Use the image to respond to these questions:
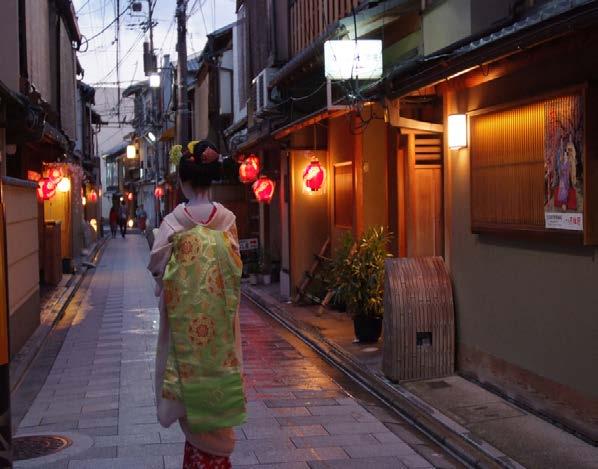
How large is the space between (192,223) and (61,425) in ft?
15.2

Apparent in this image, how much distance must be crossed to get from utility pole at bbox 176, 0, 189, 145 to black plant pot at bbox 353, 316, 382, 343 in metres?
15.7

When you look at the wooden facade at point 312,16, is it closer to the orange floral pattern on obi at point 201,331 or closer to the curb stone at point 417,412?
the curb stone at point 417,412

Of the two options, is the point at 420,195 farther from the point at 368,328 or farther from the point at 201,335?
the point at 201,335

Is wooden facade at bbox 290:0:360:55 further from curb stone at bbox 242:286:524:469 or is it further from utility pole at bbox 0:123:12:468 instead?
utility pole at bbox 0:123:12:468

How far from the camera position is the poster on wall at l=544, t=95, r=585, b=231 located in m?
7.96

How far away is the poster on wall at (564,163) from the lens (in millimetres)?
7961

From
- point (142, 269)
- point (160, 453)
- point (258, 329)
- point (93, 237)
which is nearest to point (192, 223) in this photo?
point (160, 453)

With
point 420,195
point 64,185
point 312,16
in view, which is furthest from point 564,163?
point 64,185

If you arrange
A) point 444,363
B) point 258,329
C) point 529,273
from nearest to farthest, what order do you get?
point 529,273
point 444,363
point 258,329

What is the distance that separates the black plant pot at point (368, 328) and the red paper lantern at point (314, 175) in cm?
517

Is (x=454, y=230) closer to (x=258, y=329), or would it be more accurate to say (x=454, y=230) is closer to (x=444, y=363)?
(x=444, y=363)

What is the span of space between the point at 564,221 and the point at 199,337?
451 centimetres

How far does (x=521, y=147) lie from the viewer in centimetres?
923

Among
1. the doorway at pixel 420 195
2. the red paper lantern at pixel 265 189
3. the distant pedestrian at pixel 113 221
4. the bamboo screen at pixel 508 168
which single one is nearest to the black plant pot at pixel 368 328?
the doorway at pixel 420 195
